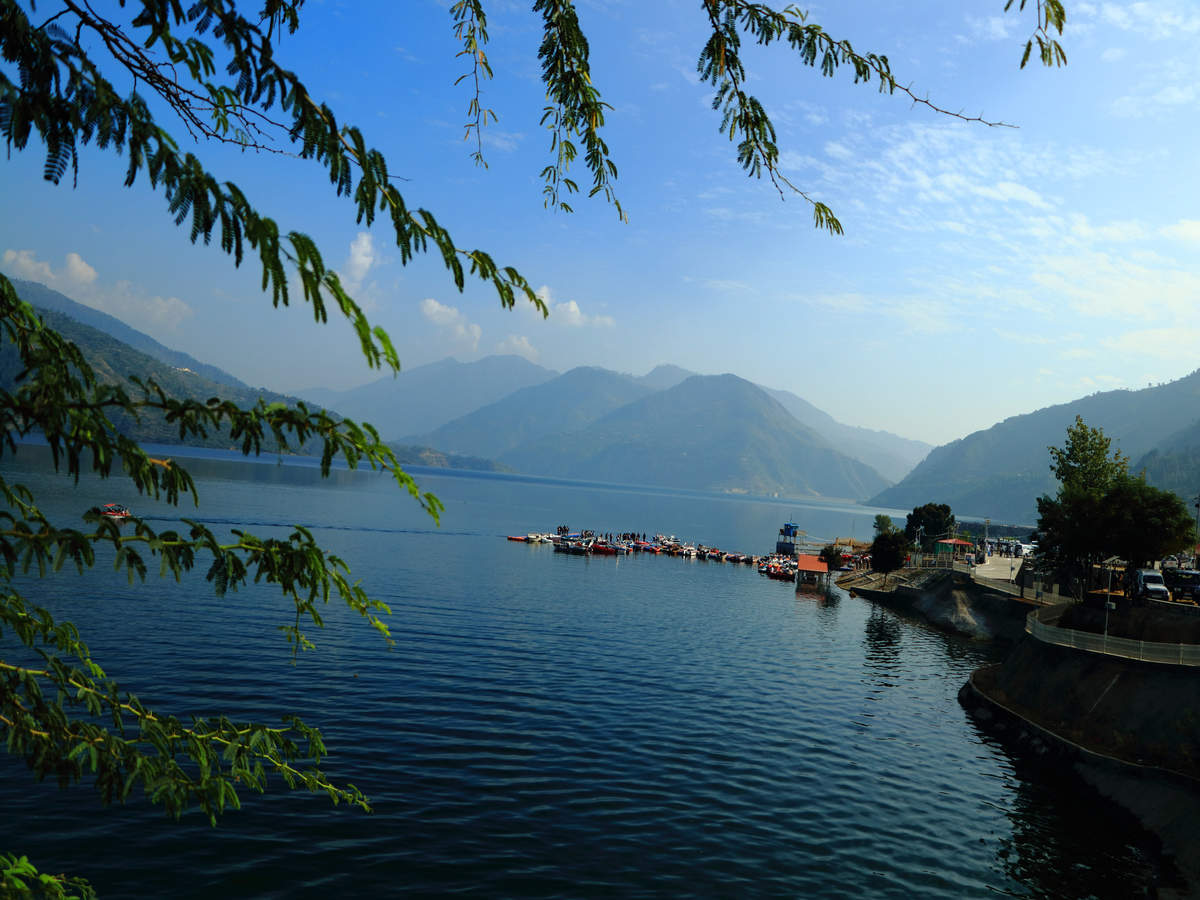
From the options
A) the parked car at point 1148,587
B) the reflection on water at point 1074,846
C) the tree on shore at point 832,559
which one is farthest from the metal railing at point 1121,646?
the tree on shore at point 832,559

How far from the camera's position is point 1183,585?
1807 inches

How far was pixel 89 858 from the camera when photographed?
1593 centimetres

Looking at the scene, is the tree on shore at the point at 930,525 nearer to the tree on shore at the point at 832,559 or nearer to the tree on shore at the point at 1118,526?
the tree on shore at the point at 832,559

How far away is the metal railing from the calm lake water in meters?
5.86

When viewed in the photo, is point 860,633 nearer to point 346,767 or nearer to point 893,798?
point 893,798

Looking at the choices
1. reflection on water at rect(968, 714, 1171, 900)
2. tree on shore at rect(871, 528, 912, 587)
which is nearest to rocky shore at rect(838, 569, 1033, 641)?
tree on shore at rect(871, 528, 912, 587)

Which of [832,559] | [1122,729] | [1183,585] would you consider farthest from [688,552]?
[1122,729]

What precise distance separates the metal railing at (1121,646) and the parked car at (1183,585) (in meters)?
12.0

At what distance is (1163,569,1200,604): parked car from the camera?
4031 centimetres

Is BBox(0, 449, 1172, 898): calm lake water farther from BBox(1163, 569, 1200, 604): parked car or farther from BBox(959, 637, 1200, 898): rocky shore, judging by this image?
BBox(1163, 569, 1200, 604): parked car

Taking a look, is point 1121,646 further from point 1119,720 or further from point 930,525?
point 930,525

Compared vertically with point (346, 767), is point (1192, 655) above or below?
above

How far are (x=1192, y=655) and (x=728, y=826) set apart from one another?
19.4m

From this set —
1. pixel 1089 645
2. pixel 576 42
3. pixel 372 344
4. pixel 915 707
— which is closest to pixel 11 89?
pixel 372 344
